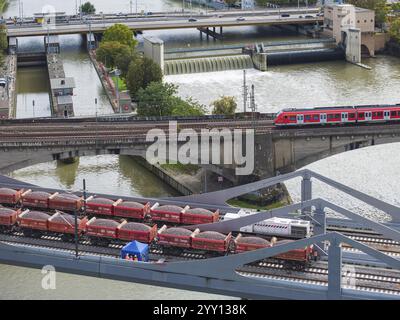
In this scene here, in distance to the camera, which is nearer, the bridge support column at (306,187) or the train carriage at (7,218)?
the bridge support column at (306,187)

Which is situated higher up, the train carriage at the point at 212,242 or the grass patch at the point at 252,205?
the train carriage at the point at 212,242

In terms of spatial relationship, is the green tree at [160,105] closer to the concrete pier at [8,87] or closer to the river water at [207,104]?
the river water at [207,104]

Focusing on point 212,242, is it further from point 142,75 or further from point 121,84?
point 121,84

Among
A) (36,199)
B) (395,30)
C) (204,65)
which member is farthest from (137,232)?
(395,30)

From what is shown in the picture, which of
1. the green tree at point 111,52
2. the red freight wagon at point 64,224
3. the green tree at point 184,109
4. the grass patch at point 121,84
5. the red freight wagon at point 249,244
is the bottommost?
the red freight wagon at point 249,244

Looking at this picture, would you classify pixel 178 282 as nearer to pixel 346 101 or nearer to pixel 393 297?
pixel 393 297

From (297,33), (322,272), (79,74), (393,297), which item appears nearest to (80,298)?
(322,272)

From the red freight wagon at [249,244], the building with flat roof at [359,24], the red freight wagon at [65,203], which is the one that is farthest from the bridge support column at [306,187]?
the building with flat roof at [359,24]
